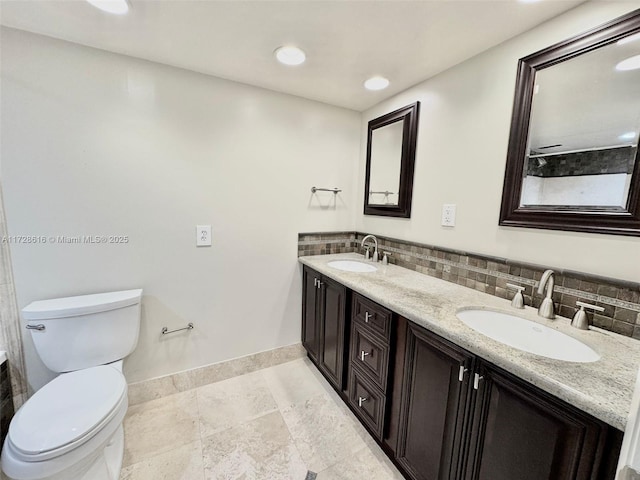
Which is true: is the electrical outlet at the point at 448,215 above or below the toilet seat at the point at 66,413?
above

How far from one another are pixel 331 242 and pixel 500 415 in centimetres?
169

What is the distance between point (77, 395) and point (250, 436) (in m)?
0.89

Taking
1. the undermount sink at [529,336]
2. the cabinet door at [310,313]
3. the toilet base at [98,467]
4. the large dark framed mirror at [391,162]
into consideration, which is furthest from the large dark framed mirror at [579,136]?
the toilet base at [98,467]

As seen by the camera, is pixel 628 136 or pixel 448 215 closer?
pixel 628 136

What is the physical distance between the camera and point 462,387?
3.32ft

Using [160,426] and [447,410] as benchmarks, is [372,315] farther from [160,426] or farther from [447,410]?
[160,426]

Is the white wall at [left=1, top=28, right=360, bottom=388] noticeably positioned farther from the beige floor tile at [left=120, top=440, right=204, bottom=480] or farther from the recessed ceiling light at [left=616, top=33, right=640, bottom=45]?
the recessed ceiling light at [left=616, top=33, right=640, bottom=45]

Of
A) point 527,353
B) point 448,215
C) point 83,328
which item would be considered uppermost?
point 448,215

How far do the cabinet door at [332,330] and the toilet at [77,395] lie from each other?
1170 mm

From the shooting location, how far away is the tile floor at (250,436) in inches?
54.1

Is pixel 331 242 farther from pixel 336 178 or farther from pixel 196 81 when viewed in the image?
pixel 196 81

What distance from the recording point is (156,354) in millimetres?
1854

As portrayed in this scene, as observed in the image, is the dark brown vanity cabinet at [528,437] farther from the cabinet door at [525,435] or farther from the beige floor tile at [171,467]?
the beige floor tile at [171,467]

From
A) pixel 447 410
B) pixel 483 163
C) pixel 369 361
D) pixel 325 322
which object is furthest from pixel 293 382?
pixel 483 163
